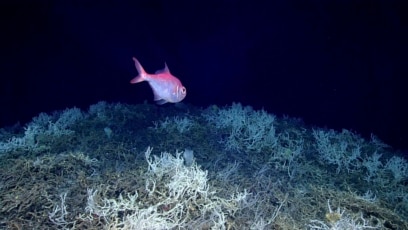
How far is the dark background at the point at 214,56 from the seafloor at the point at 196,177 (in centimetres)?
456

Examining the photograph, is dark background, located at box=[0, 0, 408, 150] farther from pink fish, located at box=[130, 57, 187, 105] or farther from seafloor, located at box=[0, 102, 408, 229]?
pink fish, located at box=[130, 57, 187, 105]

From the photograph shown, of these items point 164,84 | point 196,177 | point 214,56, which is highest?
point 214,56

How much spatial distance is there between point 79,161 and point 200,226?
97.8 inches

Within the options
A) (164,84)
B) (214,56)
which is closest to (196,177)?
(164,84)

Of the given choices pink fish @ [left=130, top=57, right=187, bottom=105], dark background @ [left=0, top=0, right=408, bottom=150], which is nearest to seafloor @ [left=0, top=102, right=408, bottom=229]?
pink fish @ [left=130, top=57, right=187, bottom=105]

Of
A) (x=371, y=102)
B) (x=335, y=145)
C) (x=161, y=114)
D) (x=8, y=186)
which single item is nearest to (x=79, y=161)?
(x=8, y=186)

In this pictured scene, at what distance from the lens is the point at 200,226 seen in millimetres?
3729

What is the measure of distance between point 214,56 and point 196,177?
31.8ft

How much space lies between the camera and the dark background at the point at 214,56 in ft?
37.0

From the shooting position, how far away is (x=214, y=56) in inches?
524

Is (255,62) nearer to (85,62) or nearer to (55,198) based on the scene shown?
(85,62)

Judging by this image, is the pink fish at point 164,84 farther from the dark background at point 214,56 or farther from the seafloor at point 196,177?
the dark background at point 214,56

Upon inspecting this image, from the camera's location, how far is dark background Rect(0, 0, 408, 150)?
11.3 metres

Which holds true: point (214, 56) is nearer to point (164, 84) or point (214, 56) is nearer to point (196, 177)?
point (164, 84)
